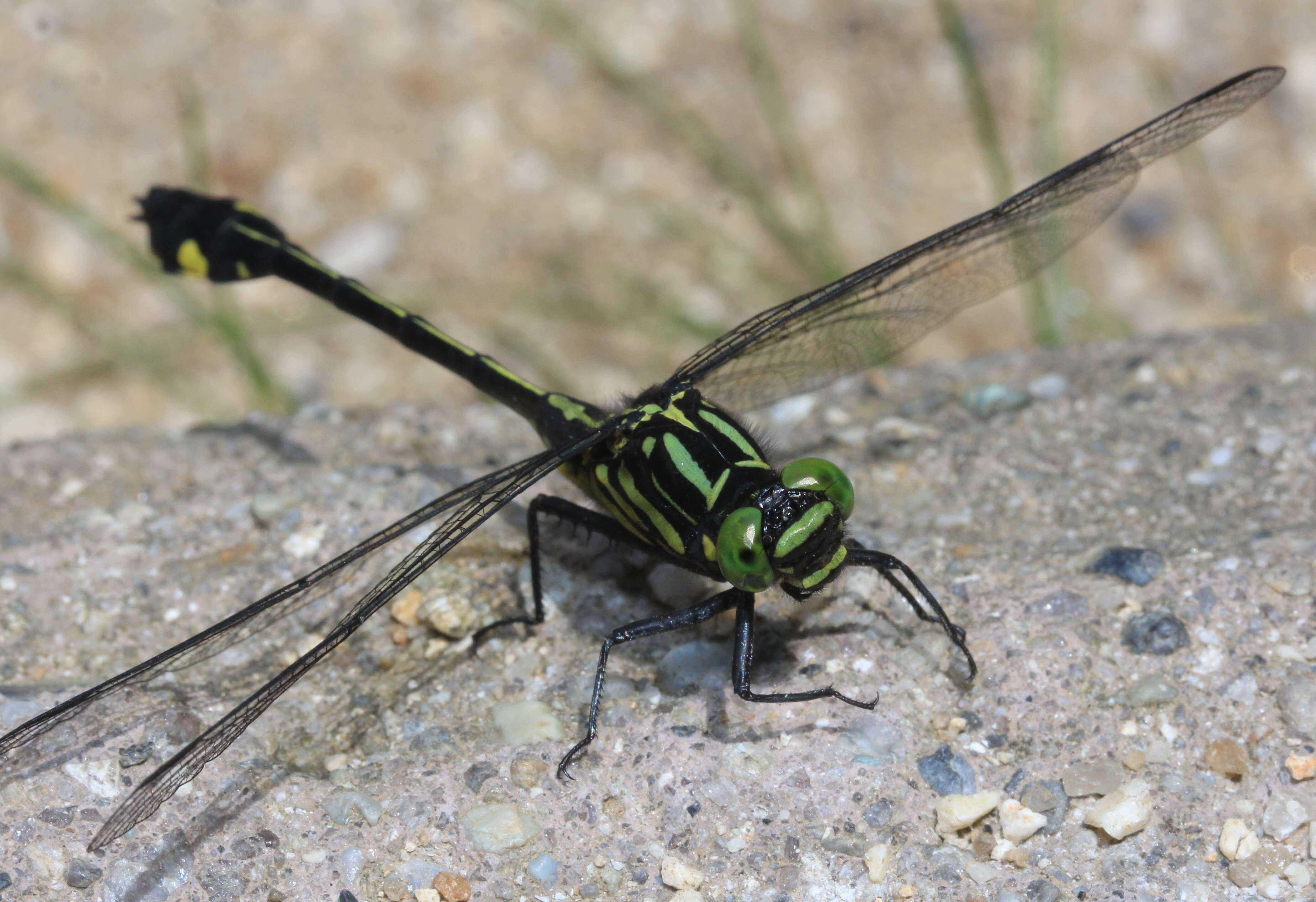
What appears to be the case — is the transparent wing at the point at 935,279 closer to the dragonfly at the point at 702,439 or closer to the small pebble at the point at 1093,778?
the dragonfly at the point at 702,439

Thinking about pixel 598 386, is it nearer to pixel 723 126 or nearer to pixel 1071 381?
pixel 723 126

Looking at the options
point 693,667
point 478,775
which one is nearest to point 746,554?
point 693,667

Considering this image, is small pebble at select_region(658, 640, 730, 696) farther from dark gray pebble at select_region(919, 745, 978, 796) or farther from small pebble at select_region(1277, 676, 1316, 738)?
small pebble at select_region(1277, 676, 1316, 738)

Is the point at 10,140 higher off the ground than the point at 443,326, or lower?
higher

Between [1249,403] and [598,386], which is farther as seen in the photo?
[598,386]

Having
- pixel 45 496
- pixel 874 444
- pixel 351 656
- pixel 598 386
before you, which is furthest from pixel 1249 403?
pixel 45 496

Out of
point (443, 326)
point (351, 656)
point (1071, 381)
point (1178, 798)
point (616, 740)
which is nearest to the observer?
point (1178, 798)
